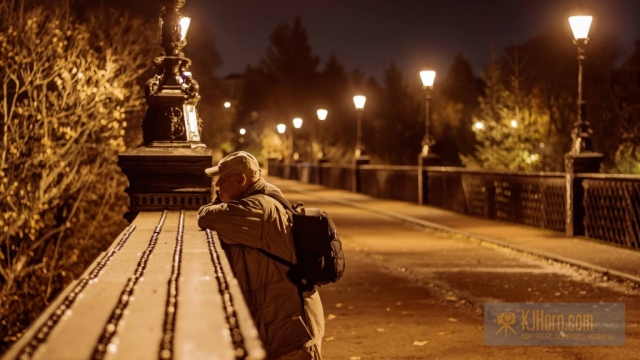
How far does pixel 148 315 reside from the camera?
9.70 feet

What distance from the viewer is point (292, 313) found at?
522 centimetres

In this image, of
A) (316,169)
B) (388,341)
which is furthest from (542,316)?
(316,169)

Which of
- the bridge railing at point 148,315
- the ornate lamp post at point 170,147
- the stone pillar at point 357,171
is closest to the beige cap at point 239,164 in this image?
the bridge railing at point 148,315

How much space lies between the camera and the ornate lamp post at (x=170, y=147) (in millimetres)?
7984

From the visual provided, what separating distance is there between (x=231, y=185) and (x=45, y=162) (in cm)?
1612

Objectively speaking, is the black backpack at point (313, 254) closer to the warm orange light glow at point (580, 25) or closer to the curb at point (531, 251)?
the curb at point (531, 251)

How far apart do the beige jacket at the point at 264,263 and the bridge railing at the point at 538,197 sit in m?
12.7

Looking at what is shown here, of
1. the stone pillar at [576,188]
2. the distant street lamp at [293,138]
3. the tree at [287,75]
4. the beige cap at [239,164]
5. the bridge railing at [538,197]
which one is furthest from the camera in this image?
the tree at [287,75]

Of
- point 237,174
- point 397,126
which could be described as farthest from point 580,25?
point 397,126

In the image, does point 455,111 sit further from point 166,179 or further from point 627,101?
point 166,179

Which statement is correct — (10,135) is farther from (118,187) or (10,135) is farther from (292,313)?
(292,313)

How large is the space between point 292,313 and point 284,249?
0.35 m

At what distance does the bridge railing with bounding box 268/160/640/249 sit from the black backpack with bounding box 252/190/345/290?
12535mm

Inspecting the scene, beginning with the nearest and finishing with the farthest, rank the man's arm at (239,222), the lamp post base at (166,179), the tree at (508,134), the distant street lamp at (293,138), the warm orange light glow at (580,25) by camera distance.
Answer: the man's arm at (239,222), the lamp post base at (166,179), the warm orange light glow at (580,25), the tree at (508,134), the distant street lamp at (293,138)
